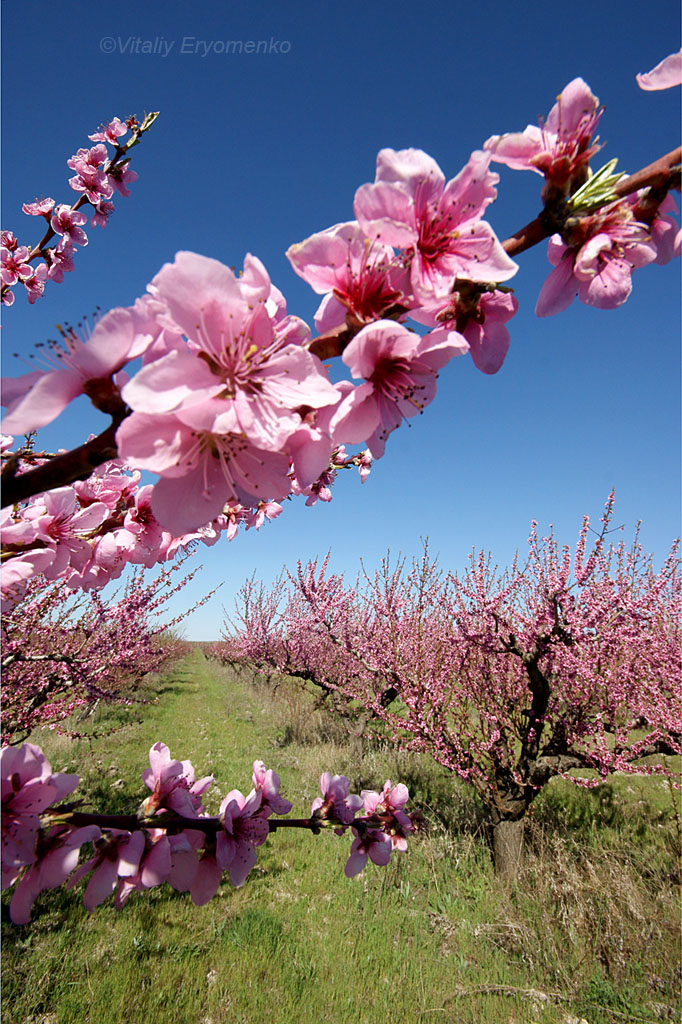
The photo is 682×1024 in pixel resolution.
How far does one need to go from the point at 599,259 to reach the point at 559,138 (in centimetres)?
26

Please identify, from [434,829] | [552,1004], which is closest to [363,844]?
[552,1004]

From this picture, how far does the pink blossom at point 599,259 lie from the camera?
32.8 inches

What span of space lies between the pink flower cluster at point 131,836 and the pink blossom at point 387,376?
0.91m

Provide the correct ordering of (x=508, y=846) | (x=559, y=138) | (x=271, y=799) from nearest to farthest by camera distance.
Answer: (x=559, y=138) → (x=271, y=799) → (x=508, y=846)

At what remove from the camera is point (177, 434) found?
0.67 m

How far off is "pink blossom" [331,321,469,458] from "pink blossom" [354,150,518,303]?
3.2 inches

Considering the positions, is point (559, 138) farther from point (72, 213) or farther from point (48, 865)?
point (72, 213)

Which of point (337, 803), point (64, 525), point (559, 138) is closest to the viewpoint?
point (559, 138)

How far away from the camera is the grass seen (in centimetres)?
365

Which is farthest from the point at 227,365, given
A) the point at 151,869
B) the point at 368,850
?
the point at 368,850

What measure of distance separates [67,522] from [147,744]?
12.5m

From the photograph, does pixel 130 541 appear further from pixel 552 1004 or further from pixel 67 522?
pixel 552 1004

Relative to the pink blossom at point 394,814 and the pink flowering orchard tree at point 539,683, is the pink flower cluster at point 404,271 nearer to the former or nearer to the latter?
the pink blossom at point 394,814

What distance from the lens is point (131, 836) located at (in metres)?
1.19
